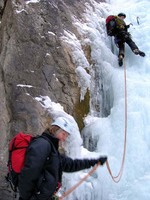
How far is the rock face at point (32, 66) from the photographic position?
4.77 metres

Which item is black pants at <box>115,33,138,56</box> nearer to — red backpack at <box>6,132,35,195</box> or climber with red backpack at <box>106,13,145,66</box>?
climber with red backpack at <box>106,13,145,66</box>

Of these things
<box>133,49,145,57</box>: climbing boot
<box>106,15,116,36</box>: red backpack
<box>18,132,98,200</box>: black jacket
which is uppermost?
<box>18,132,98,200</box>: black jacket

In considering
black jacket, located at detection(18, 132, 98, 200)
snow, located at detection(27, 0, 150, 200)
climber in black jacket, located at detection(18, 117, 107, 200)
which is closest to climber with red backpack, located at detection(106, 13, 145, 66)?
snow, located at detection(27, 0, 150, 200)

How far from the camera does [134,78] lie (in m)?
6.35

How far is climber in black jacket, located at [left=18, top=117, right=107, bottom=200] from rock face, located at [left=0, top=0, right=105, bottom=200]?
152 cm

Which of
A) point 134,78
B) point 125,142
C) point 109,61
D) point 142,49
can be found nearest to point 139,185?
point 125,142

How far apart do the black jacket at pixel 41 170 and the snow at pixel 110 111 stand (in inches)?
75.4

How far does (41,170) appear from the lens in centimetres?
282

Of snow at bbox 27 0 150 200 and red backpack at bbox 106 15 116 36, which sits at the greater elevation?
red backpack at bbox 106 15 116 36

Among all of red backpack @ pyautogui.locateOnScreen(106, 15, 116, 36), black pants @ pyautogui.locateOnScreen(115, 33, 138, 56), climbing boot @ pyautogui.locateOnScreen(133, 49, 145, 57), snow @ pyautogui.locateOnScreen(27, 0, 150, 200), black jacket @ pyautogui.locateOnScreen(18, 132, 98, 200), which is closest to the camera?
black jacket @ pyautogui.locateOnScreen(18, 132, 98, 200)

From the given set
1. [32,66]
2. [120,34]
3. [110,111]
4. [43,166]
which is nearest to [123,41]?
[120,34]

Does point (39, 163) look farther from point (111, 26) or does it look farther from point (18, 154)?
point (111, 26)

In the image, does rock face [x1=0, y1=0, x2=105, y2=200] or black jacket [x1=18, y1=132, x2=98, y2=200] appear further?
rock face [x1=0, y1=0, x2=105, y2=200]

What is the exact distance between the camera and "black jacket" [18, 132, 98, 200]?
8.98 feet
